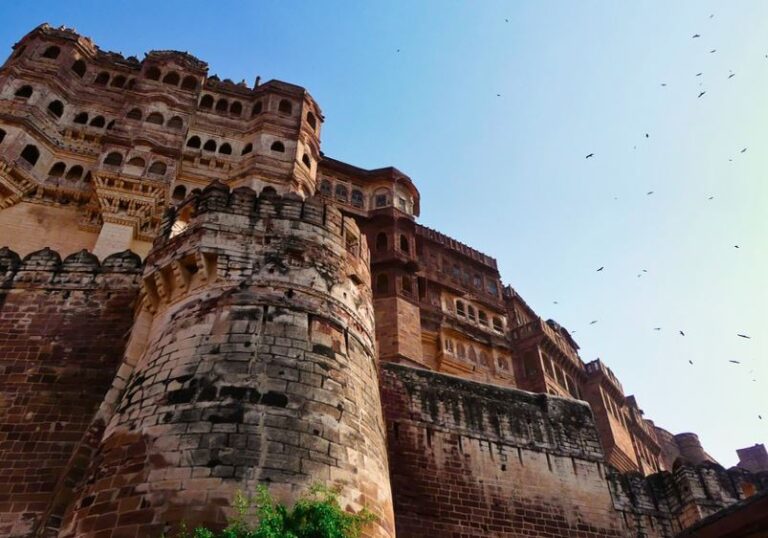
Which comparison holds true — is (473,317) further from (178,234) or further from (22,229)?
(178,234)

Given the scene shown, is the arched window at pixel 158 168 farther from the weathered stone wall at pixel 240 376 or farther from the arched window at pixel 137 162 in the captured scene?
the weathered stone wall at pixel 240 376

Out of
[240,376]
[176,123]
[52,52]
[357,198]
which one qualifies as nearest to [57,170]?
[176,123]

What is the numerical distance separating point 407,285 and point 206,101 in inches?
525

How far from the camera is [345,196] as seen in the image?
32.3 meters

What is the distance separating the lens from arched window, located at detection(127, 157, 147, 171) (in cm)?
2383

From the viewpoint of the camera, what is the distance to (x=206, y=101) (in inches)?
1161

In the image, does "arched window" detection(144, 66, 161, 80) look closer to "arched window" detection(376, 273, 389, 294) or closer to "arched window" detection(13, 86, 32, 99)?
"arched window" detection(13, 86, 32, 99)

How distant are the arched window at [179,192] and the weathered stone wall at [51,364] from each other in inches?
493

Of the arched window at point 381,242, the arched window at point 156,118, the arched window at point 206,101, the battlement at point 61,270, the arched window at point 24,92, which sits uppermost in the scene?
the arched window at point 206,101

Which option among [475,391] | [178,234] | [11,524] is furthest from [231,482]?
[475,391]

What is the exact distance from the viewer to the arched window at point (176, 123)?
2661 cm

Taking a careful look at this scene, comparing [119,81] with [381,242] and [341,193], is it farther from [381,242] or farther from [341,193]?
[381,242]

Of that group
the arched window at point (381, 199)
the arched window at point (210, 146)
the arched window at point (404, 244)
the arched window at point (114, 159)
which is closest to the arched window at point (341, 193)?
the arched window at point (381, 199)

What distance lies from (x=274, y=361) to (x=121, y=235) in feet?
51.0
